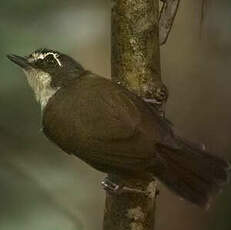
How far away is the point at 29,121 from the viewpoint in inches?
84.4

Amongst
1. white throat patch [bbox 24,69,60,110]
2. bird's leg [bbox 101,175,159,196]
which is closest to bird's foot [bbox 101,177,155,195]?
bird's leg [bbox 101,175,159,196]

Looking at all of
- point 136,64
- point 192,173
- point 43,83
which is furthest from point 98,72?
point 192,173

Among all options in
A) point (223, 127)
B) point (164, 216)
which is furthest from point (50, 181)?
point (223, 127)

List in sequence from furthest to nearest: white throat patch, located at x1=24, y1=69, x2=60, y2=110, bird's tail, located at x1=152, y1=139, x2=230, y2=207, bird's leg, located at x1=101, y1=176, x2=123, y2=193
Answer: white throat patch, located at x1=24, y1=69, x2=60, y2=110 → bird's leg, located at x1=101, y1=176, x2=123, y2=193 → bird's tail, located at x1=152, y1=139, x2=230, y2=207

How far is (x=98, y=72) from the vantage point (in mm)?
2123

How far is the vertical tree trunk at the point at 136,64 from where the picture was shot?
135 cm

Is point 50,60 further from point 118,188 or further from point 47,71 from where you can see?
point 118,188

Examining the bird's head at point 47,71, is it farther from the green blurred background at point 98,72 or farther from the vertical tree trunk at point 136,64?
Answer: the green blurred background at point 98,72

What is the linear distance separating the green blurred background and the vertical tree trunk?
748mm

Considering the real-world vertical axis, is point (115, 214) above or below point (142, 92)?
below

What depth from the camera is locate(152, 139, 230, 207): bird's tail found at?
4.11 feet

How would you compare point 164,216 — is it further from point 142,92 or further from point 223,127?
point 142,92

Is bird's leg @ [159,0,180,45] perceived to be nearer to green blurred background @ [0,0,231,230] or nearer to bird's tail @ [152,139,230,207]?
bird's tail @ [152,139,230,207]

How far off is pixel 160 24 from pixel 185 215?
1.00m
